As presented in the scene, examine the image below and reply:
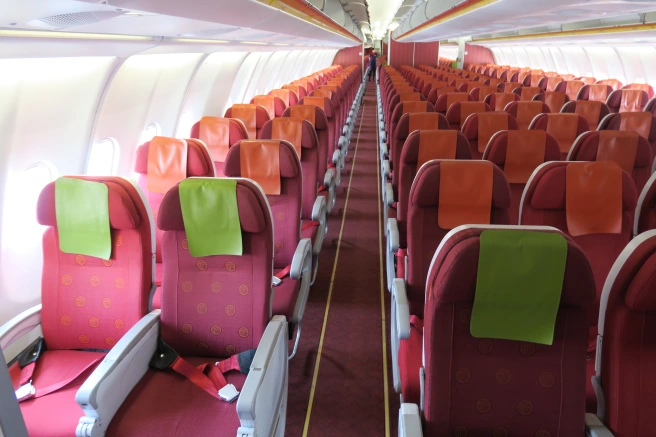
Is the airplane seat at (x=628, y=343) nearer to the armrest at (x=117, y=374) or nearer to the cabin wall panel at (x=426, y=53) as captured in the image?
the armrest at (x=117, y=374)

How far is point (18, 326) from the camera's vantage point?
244 cm

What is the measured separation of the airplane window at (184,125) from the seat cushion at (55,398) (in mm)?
4602

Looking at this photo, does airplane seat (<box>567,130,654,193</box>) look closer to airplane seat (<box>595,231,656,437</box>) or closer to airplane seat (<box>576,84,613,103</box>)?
airplane seat (<box>595,231,656,437</box>)

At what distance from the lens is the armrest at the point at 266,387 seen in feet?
6.43

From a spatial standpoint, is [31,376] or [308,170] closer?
[31,376]

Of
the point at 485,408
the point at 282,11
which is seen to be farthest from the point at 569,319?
the point at 282,11

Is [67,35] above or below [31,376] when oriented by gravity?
above

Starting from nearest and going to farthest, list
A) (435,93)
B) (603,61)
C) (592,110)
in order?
(592,110) < (435,93) < (603,61)

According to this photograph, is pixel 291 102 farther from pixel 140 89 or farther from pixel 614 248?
pixel 614 248

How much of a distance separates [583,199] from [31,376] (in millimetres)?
2783

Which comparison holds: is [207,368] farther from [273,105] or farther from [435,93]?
[435,93]

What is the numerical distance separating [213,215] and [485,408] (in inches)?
55.0

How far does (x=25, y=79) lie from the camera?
3.21 metres

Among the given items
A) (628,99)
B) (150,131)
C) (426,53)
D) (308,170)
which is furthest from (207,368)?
(426,53)
